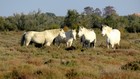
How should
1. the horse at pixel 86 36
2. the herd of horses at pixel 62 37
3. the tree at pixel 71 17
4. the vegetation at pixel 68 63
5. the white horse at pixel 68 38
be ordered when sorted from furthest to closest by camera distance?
the tree at pixel 71 17 → the white horse at pixel 68 38 → the horse at pixel 86 36 → the herd of horses at pixel 62 37 → the vegetation at pixel 68 63

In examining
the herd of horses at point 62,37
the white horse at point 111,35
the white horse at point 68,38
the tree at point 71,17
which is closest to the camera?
the white horse at point 111,35

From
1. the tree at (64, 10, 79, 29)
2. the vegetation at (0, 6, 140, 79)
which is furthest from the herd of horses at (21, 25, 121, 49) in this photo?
the tree at (64, 10, 79, 29)

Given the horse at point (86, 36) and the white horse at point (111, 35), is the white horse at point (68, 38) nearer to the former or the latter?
the horse at point (86, 36)

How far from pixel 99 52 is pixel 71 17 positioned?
43030 mm

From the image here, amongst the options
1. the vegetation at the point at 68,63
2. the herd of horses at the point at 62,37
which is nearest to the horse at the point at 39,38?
the herd of horses at the point at 62,37

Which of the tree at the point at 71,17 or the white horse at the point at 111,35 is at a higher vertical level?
the tree at the point at 71,17

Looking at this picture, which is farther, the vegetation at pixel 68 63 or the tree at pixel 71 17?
the tree at pixel 71 17

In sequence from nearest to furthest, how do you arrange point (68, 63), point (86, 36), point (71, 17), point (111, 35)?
point (68, 63) < point (111, 35) < point (86, 36) < point (71, 17)

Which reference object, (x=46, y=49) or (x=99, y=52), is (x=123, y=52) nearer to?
(x=99, y=52)

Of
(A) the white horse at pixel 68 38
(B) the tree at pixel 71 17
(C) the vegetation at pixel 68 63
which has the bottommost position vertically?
(C) the vegetation at pixel 68 63

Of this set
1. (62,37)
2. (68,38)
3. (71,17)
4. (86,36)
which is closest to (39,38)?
(62,37)

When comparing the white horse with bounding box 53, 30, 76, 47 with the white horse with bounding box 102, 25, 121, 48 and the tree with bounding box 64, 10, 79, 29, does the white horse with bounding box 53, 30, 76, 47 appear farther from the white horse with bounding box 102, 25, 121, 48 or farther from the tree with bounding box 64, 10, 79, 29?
the tree with bounding box 64, 10, 79, 29

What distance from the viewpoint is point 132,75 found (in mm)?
13180

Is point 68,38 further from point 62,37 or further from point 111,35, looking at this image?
point 111,35
